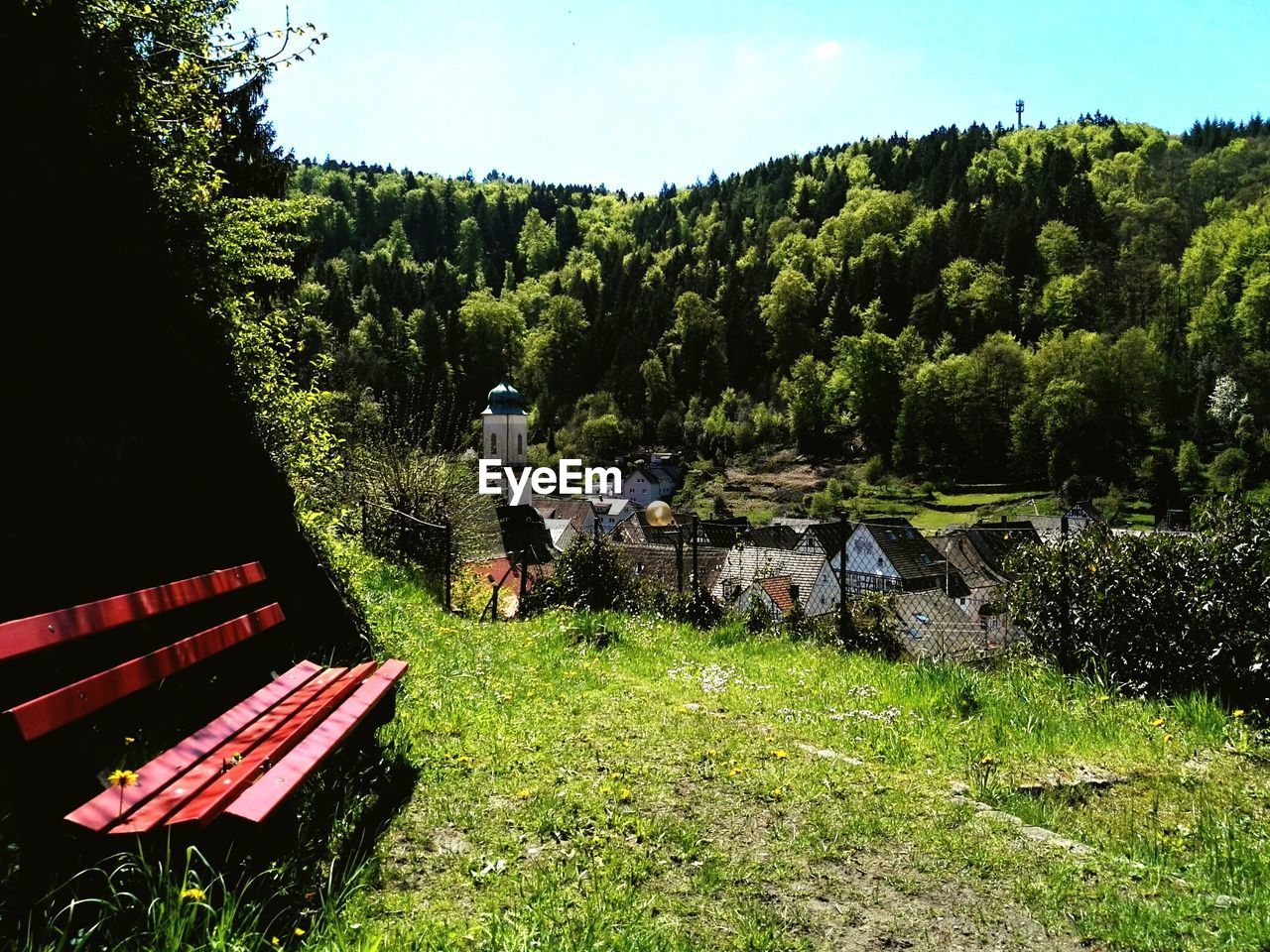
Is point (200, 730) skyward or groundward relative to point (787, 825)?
skyward

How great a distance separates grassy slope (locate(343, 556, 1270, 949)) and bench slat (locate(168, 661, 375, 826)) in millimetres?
539

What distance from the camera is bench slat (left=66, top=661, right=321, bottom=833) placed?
2.16 metres

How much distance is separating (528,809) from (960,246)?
124872mm

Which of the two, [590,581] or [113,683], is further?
[590,581]

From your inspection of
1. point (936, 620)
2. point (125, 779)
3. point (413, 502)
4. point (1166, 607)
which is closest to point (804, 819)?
point (125, 779)

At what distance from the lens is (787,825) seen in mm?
3660

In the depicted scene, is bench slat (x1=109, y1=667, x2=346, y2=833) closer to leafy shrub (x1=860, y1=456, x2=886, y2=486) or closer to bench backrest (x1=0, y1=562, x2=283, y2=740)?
bench backrest (x1=0, y1=562, x2=283, y2=740)

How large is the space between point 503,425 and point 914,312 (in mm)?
70618

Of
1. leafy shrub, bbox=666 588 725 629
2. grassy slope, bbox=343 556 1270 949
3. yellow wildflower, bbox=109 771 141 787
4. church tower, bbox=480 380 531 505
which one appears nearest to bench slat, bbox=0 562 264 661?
yellow wildflower, bbox=109 771 141 787

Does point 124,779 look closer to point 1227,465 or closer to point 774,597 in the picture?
point 774,597

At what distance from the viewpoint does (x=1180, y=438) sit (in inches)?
3447

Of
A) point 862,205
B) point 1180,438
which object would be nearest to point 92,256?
point 1180,438

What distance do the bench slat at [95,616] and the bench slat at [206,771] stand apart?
0.47 m

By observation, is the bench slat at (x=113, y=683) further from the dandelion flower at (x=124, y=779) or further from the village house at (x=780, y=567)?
the village house at (x=780, y=567)
